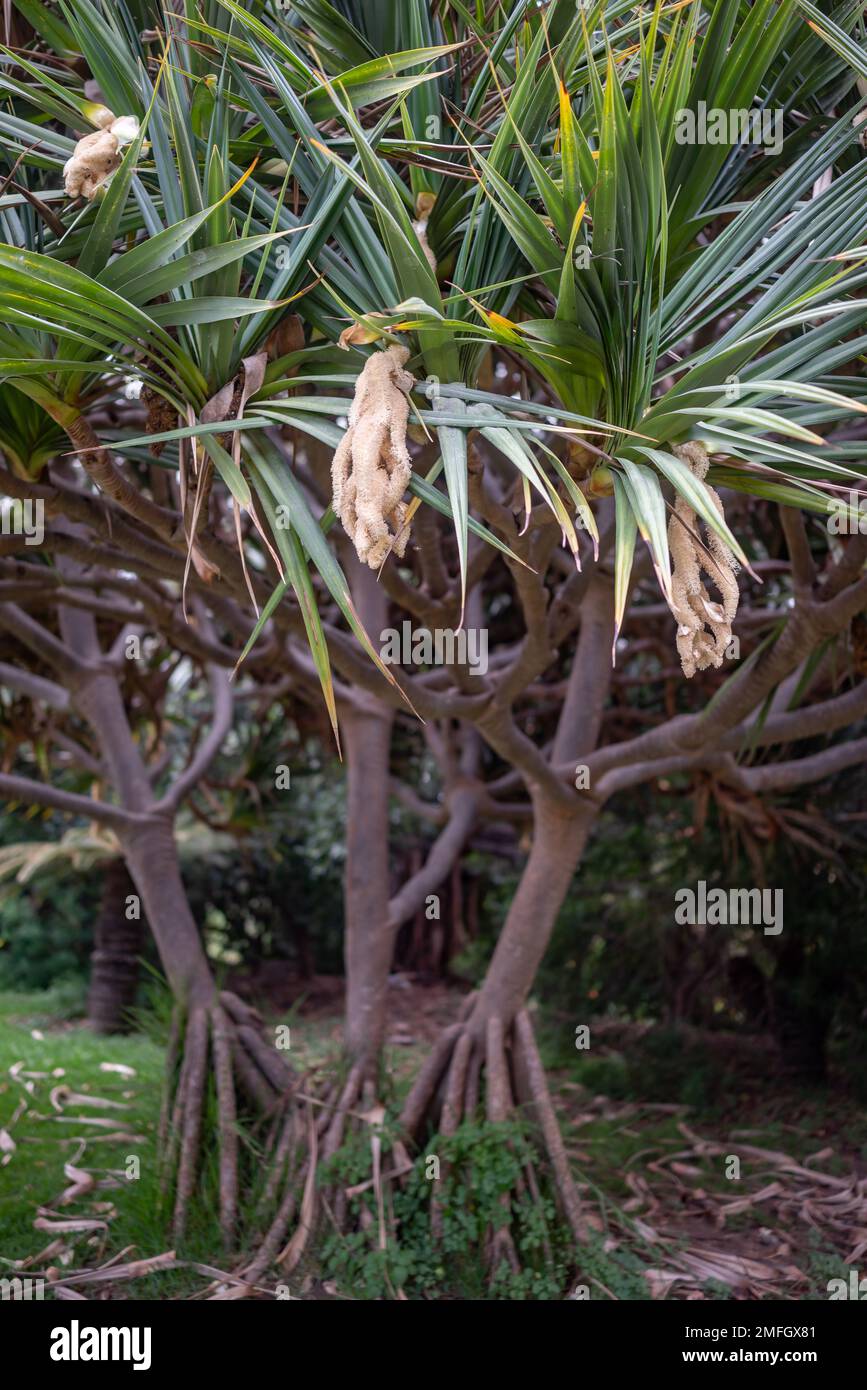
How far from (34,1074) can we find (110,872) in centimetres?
182

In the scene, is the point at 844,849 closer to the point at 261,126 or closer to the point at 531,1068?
the point at 531,1068

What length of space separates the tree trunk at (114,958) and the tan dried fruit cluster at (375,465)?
572 centimetres

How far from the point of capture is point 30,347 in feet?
6.88

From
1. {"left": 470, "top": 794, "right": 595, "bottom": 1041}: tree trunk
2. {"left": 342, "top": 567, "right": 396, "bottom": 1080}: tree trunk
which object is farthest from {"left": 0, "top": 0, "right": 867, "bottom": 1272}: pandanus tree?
{"left": 342, "top": 567, "right": 396, "bottom": 1080}: tree trunk
